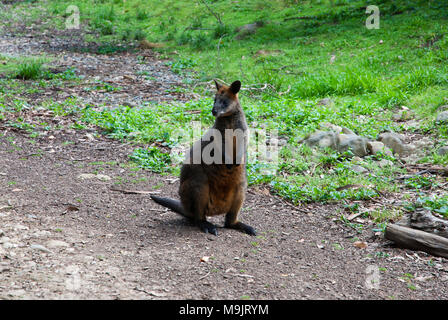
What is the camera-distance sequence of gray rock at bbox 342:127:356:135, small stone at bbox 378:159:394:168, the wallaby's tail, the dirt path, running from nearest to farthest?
the dirt path < the wallaby's tail < small stone at bbox 378:159:394:168 < gray rock at bbox 342:127:356:135

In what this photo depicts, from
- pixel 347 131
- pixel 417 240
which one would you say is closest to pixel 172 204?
pixel 417 240

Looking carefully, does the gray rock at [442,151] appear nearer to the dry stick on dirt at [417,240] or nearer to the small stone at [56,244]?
the dry stick on dirt at [417,240]

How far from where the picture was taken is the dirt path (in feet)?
11.1

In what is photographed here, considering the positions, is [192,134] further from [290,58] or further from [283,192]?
[290,58]

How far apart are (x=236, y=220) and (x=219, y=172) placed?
61cm

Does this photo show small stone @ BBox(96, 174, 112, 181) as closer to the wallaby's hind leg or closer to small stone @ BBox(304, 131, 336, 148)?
the wallaby's hind leg

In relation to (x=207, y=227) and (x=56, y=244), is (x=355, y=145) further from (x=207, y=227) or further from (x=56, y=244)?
(x=56, y=244)

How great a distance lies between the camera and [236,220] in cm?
494

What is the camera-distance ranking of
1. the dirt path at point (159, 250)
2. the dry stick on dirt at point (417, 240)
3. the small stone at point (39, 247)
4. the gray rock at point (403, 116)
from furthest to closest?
the gray rock at point (403, 116) → the dry stick on dirt at point (417, 240) → the small stone at point (39, 247) → the dirt path at point (159, 250)

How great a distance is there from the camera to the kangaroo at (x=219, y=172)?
463cm

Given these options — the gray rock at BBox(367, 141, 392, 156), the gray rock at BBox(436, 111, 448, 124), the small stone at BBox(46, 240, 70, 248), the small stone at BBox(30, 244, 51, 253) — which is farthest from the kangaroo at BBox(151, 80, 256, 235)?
the gray rock at BBox(436, 111, 448, 124)

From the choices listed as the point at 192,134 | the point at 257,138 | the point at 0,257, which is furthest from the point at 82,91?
the point at 0,257

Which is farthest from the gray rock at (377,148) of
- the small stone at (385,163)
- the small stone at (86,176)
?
the small stone at (86,176)

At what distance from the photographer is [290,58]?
11.6 metres
